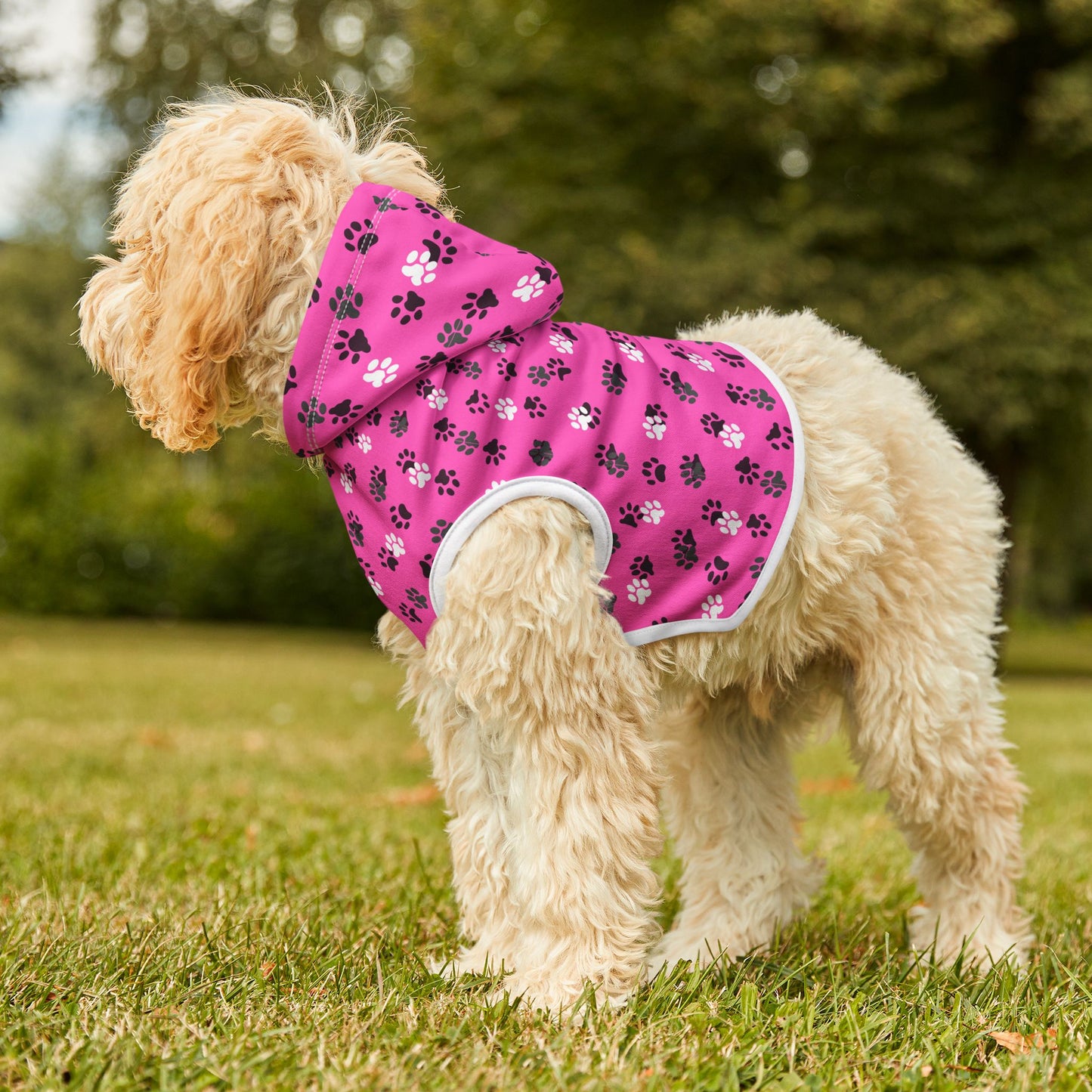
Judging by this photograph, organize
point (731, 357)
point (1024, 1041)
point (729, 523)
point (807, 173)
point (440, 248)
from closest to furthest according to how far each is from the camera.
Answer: point (1024, 1041) < point (440, 248) < point (729, 523) < point (731, 357) < point (807, 173)

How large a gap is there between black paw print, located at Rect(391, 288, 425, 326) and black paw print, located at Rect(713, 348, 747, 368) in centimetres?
78

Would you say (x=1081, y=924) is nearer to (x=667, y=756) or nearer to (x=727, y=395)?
(x=667, y=756)

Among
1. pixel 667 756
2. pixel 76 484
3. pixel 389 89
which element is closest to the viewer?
pixel 667 756

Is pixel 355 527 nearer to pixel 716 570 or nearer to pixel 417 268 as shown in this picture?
pixel 417 268

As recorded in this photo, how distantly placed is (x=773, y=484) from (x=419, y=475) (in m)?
0.83

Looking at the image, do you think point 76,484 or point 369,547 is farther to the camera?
point 76,484

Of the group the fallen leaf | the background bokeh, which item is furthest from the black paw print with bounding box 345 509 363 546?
the background bokeh

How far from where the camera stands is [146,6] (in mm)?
21312

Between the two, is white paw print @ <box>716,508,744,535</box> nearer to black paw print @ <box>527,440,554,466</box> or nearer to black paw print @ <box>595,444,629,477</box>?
black paw print @ <box>595,444,629,477</box>

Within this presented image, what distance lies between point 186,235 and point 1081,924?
321 cm

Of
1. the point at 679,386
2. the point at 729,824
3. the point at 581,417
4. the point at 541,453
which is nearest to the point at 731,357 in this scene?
the point at 679,386

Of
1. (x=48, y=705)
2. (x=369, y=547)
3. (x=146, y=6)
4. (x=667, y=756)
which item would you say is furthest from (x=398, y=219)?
(x=146, y=6)

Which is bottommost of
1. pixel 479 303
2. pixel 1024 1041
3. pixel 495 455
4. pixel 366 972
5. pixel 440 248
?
pixel 366 972

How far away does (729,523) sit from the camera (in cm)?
269
